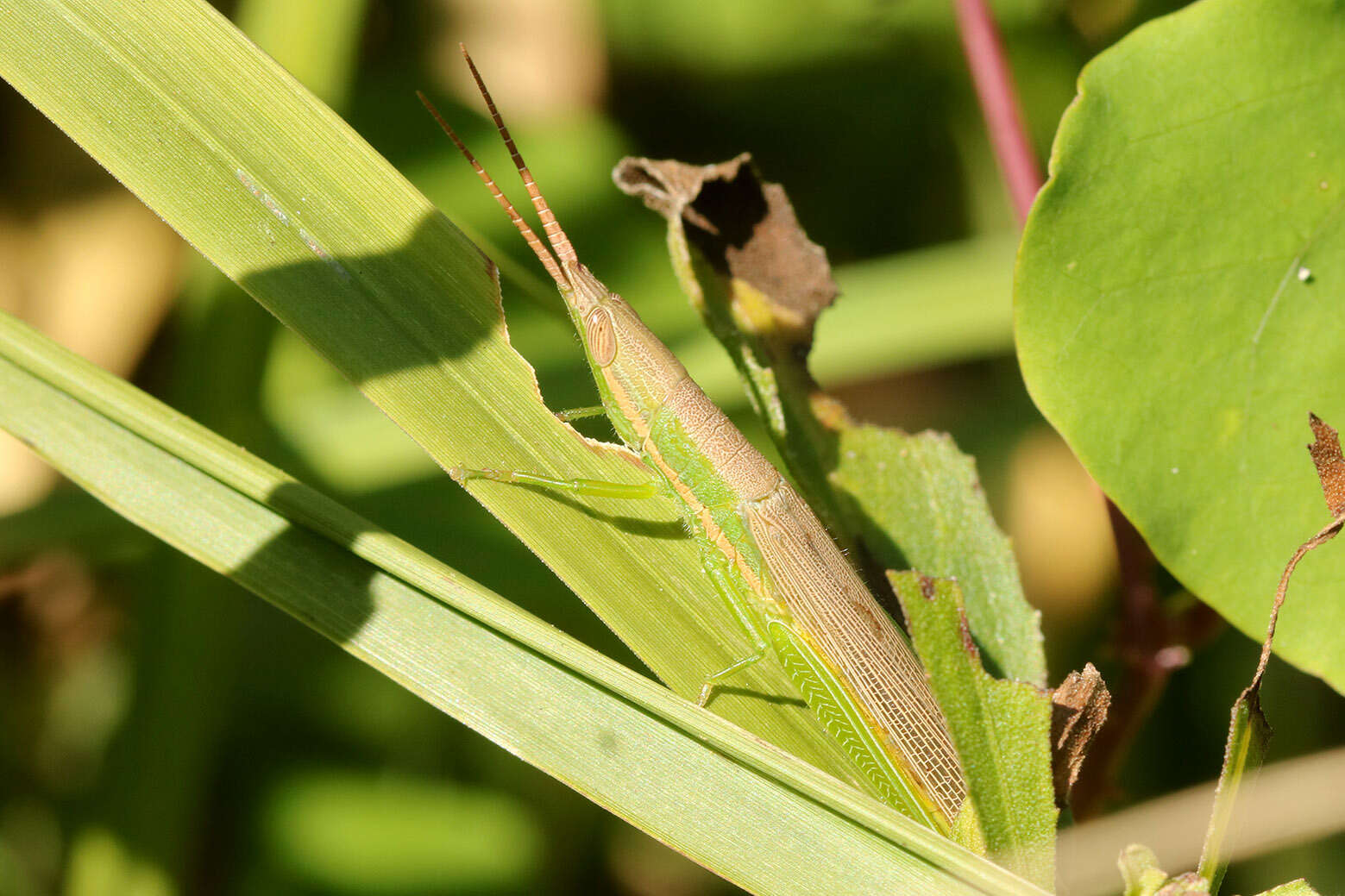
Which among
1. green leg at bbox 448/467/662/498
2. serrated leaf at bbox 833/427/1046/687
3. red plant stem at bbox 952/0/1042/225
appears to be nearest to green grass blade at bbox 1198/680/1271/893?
serrated leaf at bbox 833/427/1046/687

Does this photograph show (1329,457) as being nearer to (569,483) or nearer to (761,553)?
(761,553)

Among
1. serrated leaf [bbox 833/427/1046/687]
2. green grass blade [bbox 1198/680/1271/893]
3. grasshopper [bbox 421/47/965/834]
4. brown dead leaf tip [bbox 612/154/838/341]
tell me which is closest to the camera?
green grass blade [bbox 1198/680/1271/893]

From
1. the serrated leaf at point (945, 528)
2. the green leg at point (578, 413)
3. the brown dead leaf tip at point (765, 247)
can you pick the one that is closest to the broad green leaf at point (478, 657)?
the green leg at point (578, 413)

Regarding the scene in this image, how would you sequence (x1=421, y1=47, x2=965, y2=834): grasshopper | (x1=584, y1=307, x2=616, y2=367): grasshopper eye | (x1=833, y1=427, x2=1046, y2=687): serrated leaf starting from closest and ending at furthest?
(x1=421, y1=47, x2=965, y2=834): grasshopper
(x1=833, y1=427, x2=1046, y2=687): serrated leaf
(x1=584, y1=307, x2=616, y2=367): grasshopper eye

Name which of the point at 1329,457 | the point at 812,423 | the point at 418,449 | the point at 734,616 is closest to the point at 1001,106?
the point at 812,423

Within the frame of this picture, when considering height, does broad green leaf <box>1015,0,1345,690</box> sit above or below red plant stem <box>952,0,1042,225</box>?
below

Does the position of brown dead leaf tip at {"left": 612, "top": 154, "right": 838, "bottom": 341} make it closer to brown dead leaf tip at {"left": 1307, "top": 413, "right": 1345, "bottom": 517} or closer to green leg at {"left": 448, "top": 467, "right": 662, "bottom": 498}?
green leg at {"left": 448, "top": 467, "right": 662, "bottom": 498}

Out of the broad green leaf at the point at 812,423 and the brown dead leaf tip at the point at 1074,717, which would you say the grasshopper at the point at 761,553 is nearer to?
the broad green leaf at the point at 812,423
